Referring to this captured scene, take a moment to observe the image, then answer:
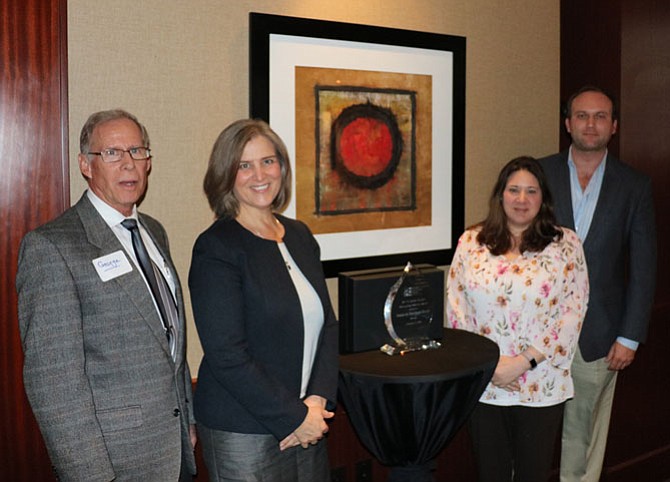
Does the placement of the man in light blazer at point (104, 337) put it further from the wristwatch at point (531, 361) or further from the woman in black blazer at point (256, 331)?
the wristwatch at point (531, 361)

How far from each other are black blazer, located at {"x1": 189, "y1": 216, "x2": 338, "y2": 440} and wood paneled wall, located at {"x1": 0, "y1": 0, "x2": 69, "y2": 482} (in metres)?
0.60

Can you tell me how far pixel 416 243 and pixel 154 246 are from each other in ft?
5.08

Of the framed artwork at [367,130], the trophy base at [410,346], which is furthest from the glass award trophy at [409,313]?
the framed artwork at [367,130]

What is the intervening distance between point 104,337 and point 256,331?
46 centimetres

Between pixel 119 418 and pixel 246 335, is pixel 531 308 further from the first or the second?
pixel 119 418

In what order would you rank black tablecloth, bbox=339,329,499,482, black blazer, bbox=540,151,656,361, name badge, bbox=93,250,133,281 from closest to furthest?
name badge, bbox=93,250,133,281 < black tablecloth, bbox=339,329,499,482 < black blazer, bbox=540,151,656,361

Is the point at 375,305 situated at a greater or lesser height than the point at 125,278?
lesser

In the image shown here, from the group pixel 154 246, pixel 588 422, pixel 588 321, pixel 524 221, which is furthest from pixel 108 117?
pixel 588 422

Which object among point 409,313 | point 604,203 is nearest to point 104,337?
point 409,313

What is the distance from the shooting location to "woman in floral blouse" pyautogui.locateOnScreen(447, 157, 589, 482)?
302 cm

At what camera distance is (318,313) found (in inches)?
98.7

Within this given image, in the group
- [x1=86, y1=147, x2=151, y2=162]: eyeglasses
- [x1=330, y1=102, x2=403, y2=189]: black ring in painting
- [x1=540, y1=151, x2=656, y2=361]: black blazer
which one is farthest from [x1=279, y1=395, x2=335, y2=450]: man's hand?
[x1=540, y1=151, x2=656, y2=361]: black blazer

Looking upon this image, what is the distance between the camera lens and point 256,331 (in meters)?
2.37

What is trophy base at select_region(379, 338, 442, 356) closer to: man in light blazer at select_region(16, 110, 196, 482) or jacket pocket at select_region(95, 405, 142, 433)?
man in light blazer at select_region(16, 110, 196, 482)
